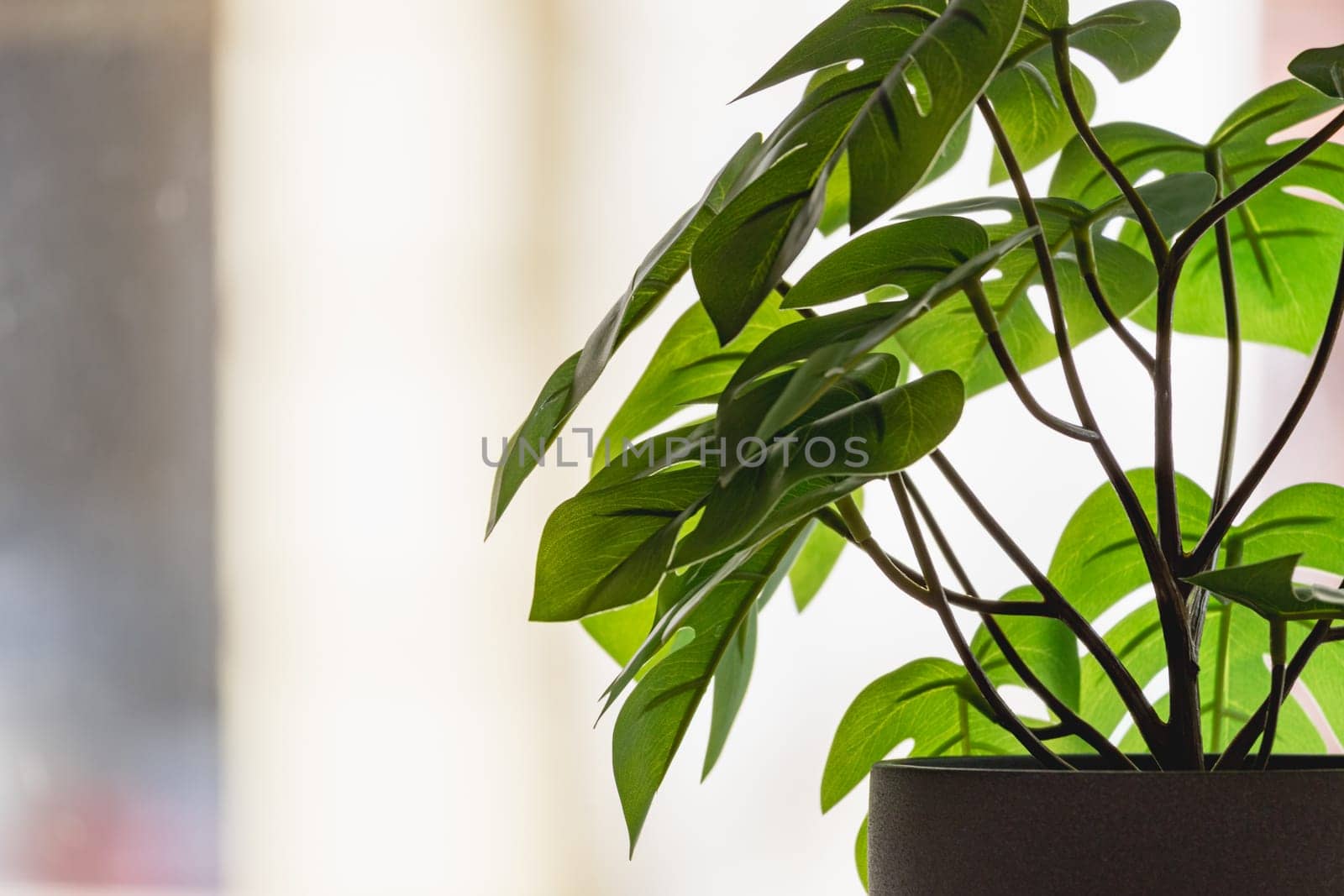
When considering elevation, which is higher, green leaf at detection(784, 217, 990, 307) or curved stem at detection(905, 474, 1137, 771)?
green leaf at detection(784, 217, 990, 307)

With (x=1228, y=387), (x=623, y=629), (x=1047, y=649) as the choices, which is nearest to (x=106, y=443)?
(x=623, y=629)

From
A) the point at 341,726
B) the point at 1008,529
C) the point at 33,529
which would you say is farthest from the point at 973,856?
the point at 33,529

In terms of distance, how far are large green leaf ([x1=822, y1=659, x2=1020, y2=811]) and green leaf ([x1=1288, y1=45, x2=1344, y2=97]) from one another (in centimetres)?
39

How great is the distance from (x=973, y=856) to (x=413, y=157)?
42.3 inches

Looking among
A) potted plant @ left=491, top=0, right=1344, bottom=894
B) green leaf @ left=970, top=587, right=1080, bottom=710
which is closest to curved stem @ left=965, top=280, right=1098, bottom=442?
potted plant @ left=491, top=0, right=1344, bottom=894

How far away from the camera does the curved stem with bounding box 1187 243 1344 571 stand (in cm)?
58

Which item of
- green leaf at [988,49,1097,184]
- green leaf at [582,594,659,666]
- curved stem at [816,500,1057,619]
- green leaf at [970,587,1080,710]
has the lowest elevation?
green leaf at [970,587,1080,710]

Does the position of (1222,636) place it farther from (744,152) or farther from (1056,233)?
(744,152)

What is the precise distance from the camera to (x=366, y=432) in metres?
1.30

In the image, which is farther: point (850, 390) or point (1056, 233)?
point (1056, 233)

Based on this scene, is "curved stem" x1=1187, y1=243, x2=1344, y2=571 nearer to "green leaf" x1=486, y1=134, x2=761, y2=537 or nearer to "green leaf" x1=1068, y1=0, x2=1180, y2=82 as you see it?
"green leaf" x1=1068, y1=0, x2=1180, y2=82

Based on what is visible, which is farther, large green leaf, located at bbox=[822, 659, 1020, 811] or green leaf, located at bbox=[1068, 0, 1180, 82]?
large green leaf, located at bbox=[822, 659, 1020, 811]

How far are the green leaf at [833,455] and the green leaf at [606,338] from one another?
0.08m

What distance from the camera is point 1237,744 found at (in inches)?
23.1
